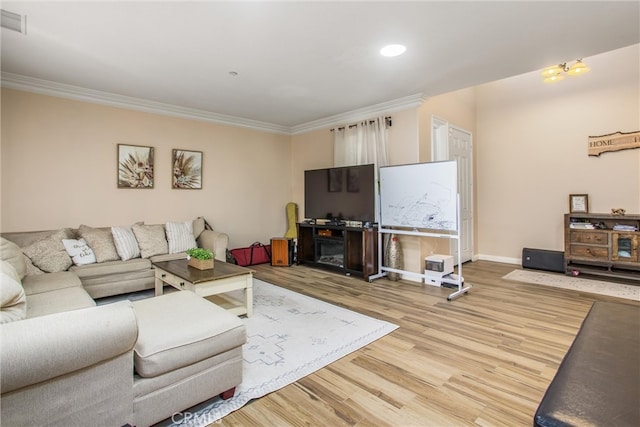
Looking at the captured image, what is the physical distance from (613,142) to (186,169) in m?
6.34

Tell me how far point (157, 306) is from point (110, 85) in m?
3.14

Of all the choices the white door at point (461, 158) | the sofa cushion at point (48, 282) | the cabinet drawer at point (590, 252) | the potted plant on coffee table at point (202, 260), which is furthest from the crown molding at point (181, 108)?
the cabinet drawer at point (590, 252)

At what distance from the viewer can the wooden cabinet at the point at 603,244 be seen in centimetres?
415

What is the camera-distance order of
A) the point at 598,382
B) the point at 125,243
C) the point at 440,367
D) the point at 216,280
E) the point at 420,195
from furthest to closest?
the point at 420,195, the point at 125,243, the point at 216,280, the point at 440,367, the point at 598,382

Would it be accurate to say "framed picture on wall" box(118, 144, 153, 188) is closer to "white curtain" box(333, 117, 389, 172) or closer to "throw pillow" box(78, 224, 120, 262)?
"throw pillow" box(78, 224, 120, 262)

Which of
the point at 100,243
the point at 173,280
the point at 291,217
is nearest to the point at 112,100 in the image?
the point at 100,243

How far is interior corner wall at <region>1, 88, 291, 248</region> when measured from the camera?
12.0 feet

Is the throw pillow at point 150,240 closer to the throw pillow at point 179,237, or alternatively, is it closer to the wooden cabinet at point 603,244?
the throw pillow at point 179,237

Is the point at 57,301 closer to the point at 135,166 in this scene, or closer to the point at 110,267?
the point at 110,267

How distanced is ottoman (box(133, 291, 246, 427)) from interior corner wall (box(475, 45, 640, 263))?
17.5 feet

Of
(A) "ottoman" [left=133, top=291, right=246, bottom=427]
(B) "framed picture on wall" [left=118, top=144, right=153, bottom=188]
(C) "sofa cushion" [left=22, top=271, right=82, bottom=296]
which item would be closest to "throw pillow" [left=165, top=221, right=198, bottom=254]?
(B) "framed picture on wall" [left=118, top=144, right=153, bottom=188]

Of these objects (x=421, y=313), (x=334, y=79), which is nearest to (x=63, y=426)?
(x=421, y=313)

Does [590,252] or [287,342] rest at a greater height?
[590,252]

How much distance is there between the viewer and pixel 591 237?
14.4ft
